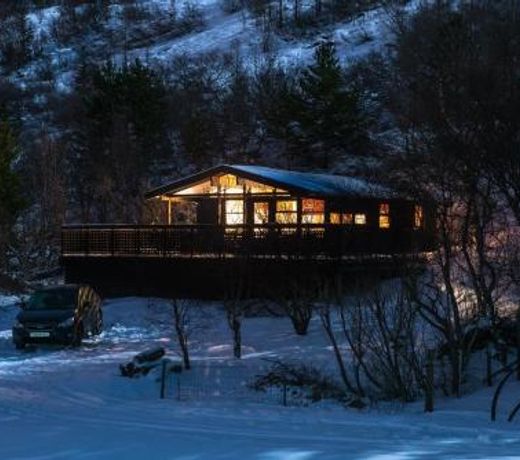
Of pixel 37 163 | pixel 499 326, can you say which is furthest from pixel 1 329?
pixel 37 163

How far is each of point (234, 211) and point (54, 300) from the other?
51.2ft

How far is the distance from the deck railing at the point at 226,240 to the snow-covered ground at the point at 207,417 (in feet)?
9.38

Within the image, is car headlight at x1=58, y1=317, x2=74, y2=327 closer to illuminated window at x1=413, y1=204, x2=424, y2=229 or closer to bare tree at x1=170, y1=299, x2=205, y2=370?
bare tree at x1=170, y1=299, x2=205, y2=370

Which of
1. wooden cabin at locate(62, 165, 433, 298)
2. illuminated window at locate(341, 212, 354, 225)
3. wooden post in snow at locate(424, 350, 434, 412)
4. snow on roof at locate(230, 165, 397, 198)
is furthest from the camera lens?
illuminated window at locate(341, 212, 354, 225)

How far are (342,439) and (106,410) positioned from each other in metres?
4.35

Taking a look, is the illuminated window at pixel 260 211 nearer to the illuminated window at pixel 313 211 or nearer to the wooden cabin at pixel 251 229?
the wooden cabin at pixel 251 229

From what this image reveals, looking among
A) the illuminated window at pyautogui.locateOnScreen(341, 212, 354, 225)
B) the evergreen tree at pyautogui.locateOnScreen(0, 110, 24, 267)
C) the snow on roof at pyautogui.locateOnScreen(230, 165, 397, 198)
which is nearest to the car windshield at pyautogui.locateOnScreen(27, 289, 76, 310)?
the snow on roof at pyautogui.locateOnScreen(230, 165, 397, 198)

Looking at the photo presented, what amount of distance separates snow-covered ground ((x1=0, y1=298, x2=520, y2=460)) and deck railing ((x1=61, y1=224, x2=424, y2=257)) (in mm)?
2858

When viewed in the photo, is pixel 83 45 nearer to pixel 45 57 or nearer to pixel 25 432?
pixel 45 57

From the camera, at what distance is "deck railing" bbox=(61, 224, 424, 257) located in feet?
75.6

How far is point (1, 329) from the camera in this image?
964 inches

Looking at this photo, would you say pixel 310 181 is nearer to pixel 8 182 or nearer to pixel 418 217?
pixel 8 182

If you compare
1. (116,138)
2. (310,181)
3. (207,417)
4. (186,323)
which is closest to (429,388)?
(207,417)

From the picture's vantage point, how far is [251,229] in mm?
23750
